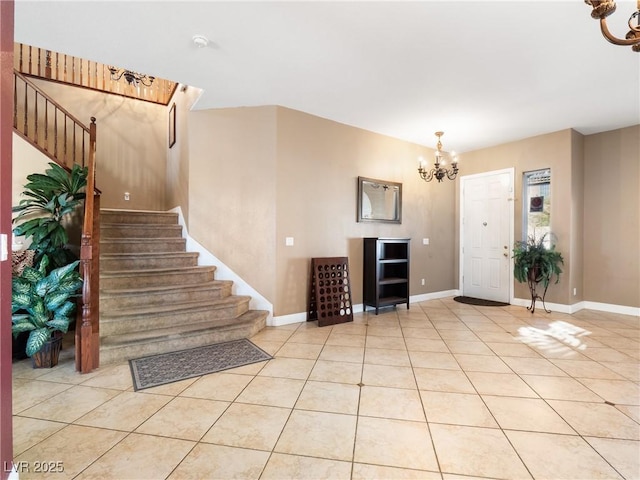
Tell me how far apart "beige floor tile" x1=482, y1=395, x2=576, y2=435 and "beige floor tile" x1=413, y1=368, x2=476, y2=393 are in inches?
7.2

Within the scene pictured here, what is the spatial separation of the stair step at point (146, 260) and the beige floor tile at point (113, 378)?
55.3 inches

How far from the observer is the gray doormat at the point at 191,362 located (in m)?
2.46

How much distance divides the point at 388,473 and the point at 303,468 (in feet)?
1.44

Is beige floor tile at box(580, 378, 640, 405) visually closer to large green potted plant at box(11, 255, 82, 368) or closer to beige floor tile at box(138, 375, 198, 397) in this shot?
beige floor tile at box(138, 375, 198, 397)

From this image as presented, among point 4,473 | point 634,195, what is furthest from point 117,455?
point 634,195

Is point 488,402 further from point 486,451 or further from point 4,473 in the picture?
point 4,473

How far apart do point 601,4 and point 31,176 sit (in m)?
5.02

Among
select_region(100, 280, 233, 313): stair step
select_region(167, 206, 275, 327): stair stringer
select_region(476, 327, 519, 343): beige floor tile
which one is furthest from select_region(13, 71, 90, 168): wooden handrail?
select_region(476, 327, 519, 343): beige floor tile

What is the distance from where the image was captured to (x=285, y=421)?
1.89 meters

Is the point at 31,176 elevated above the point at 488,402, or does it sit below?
above

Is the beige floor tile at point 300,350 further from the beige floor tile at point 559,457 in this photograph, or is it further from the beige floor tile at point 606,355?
the beige floor tile at point 606,355

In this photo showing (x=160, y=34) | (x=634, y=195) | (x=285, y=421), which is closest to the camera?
(x=285, y=421)

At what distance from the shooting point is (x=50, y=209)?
3322 mm

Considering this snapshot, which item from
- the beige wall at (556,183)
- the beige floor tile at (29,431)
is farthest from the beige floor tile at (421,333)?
the beige floor tile at (29,431)
